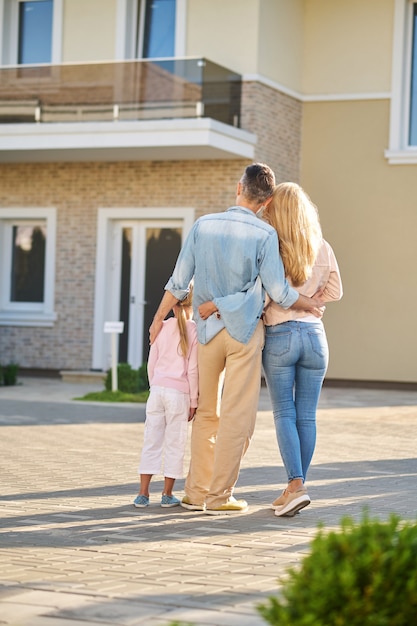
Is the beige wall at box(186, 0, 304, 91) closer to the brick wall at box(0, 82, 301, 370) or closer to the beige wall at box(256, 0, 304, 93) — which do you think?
the beige wall at box(256, 0, 304, 93)

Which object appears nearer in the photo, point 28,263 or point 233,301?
point 233,301

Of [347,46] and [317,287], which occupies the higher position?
[347,46]

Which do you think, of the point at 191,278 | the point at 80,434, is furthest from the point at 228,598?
the point at 80,434

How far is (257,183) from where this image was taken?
702 centimetres

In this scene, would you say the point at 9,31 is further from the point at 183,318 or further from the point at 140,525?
the point at 140,525

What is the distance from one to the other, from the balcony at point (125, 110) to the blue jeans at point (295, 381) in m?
11.0

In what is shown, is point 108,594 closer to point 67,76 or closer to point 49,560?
point 49,560

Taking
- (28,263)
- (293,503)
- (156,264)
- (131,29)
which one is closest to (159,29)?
(131,29)

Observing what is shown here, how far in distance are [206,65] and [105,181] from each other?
132 inches

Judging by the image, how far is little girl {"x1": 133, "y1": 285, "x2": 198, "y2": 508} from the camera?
7289mm

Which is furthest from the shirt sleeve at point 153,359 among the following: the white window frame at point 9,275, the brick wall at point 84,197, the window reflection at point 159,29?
the window reflection at point 159,29

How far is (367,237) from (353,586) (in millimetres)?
17412

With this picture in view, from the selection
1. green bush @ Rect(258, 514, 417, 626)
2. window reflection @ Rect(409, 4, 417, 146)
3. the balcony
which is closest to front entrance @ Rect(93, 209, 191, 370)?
the balcony

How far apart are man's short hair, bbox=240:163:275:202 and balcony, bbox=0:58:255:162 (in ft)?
35.6
